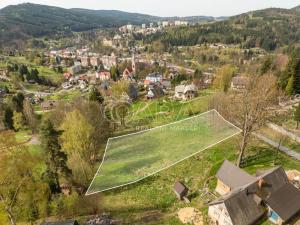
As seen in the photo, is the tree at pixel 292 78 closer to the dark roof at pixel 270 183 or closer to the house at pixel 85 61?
the dark roof at pixel 270 183

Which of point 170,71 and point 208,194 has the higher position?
point 208,194

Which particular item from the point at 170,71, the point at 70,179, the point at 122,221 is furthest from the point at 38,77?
the point at 122,221

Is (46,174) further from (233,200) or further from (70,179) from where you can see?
(233,200)

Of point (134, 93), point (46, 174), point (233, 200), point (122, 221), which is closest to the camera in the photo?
point (233, 200)

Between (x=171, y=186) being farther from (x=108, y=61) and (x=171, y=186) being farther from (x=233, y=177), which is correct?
(x=108, y=61)

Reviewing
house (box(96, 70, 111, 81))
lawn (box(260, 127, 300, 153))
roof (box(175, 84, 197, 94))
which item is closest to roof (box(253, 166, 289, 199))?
lawn (box(260, 127, 300, 153))

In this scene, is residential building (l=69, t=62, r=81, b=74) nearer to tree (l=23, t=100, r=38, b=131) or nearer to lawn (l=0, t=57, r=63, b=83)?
lawn (l=0, t=57, r=63, b=83)

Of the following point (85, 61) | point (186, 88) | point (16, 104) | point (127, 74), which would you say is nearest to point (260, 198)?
point (186, 88)
